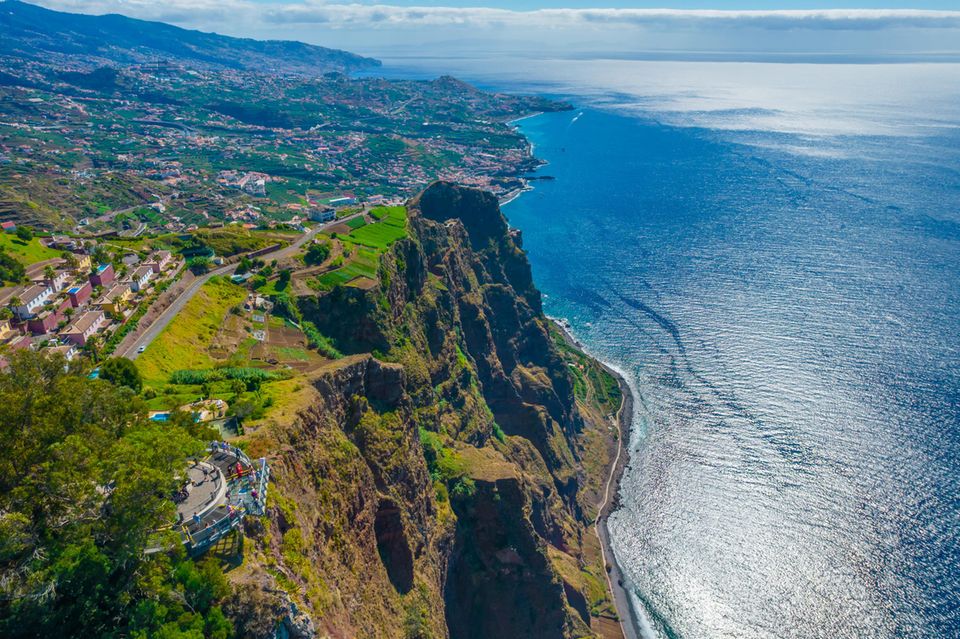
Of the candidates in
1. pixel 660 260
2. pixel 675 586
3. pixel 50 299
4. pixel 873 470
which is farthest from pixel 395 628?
pixel 660 260

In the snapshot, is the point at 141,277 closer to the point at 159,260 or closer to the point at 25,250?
the point at 159,260

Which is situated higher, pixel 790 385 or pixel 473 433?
pixel 473 433

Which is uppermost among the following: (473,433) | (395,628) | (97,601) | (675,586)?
(97,601)

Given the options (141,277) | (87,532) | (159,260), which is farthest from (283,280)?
(87,532)

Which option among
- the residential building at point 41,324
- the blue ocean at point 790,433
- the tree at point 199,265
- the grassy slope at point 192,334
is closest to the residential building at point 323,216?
the tree at point 199,265

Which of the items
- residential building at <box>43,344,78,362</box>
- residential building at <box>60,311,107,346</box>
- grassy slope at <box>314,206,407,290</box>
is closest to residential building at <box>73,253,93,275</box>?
residential building at <box>60,311,107,346</box>

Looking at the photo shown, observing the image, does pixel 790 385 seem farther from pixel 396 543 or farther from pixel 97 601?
pixel 97 601
